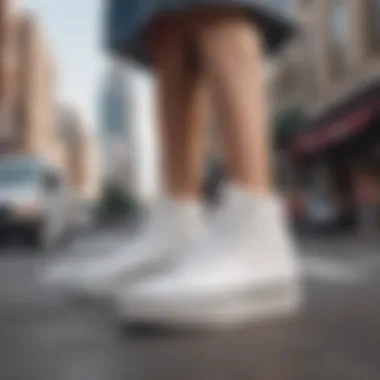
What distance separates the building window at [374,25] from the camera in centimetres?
79

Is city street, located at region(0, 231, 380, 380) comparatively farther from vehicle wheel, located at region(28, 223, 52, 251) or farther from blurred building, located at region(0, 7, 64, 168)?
blurred building, located at region(0, 7, 64, 168)

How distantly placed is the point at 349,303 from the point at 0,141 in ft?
50.6

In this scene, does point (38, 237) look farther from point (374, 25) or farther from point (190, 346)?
point (374, 25)

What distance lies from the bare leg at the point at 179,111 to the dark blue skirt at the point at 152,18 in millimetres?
52

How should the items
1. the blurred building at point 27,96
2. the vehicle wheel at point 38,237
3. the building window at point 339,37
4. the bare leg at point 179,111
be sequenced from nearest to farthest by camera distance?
the building window at point 339,37, the bare leg at point 179,111, the vehicle wheel at point 38,237, the blurred building at point 27,96

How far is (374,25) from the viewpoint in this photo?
807 millimetres

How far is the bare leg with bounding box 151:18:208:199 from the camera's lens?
4.48 ft

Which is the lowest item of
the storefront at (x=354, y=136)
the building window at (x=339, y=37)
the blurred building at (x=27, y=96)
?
the storefront at (x=354, y=136)

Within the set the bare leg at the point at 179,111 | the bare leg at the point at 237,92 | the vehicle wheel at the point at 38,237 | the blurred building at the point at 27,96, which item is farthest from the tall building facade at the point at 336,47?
the blurred building at the point at 27,96

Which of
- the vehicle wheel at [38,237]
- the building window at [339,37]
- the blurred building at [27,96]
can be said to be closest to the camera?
the building window at [339,37]

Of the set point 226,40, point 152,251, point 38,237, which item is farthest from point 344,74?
point 38,237

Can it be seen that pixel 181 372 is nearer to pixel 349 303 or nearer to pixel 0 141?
pixel 349 303

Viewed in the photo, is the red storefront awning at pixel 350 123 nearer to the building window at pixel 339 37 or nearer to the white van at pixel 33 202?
the building window at pixel 339 37

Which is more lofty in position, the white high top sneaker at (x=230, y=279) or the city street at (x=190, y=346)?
the white high top sneaker at (x=230, y=279)
